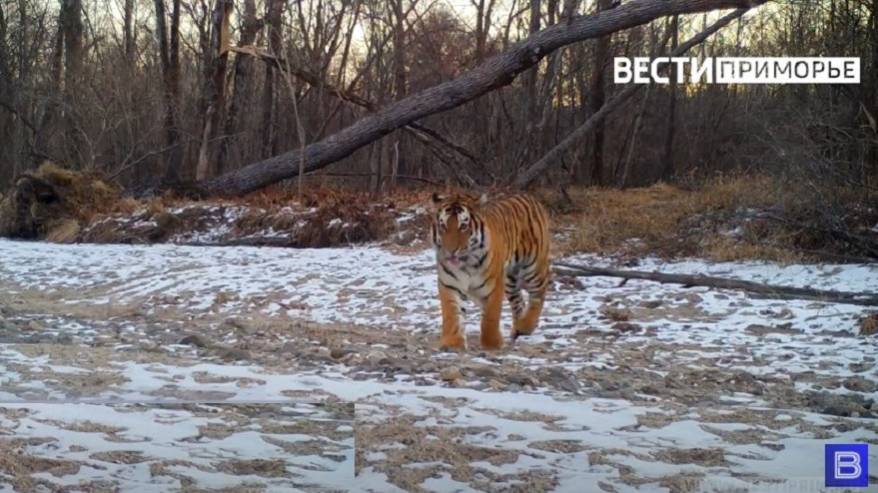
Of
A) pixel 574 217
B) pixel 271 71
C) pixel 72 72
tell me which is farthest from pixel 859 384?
pixel 72 72

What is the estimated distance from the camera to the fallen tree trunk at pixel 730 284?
457cm

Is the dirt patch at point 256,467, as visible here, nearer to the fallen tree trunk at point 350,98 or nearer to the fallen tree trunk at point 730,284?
the fallen tree trunk at point 730,284

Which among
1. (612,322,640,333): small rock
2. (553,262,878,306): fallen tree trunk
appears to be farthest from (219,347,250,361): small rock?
(553,262,878,306): fallen tree trunk

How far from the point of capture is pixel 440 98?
911 cm

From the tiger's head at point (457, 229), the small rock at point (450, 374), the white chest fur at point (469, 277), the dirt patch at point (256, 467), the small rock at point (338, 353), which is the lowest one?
the small rock at point (338, 353)

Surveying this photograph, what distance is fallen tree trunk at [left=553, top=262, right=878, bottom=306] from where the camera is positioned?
15.0 feet

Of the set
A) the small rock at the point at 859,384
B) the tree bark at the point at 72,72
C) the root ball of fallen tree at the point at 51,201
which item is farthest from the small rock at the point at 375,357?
the root ball of fallen tree at the point at 51,201

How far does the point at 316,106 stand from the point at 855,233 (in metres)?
6.93

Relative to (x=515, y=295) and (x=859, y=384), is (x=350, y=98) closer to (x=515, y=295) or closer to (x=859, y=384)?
(x=515, y=295)

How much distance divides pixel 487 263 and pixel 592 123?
968 mm

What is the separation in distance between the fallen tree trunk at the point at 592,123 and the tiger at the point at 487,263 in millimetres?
605

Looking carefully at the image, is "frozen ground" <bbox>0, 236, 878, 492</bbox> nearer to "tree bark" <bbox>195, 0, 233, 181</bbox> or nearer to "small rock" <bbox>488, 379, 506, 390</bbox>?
"small rock" <bbox>488, 379, 506, 390</bbox>

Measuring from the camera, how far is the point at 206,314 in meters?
6.33

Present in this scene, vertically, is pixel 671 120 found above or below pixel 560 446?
above
